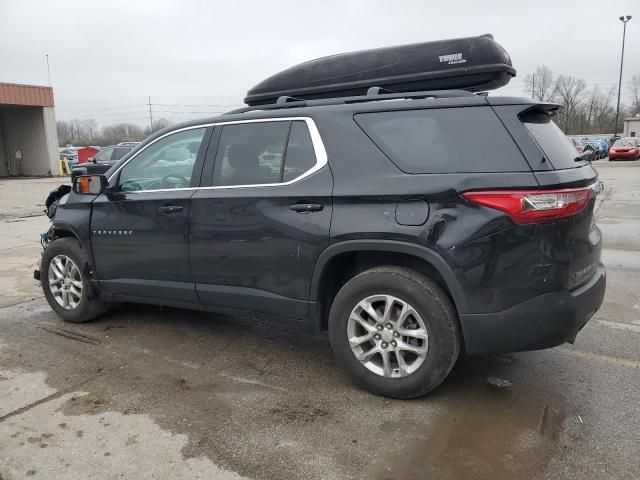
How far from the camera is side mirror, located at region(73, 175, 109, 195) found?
4.53 m

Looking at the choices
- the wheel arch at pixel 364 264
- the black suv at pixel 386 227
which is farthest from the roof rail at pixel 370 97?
the wheel arch at pixel 364 264

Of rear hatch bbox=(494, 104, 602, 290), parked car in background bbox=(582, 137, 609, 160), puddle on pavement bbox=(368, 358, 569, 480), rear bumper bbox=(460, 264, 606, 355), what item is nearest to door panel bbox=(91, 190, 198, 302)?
puddle on pavement bbox=(368, 358, 569, 480)

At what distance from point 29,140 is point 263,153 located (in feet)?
105

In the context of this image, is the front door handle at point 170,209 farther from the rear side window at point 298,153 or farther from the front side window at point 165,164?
the rear side window at point 298,153

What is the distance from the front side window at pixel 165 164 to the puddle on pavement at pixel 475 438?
2.42 metres

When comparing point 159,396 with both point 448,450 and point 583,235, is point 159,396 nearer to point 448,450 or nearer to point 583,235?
point 448,450

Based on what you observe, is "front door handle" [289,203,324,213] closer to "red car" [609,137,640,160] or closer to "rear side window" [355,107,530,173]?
"rear side window" [355,107,530,173]

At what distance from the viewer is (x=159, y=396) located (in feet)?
11.5

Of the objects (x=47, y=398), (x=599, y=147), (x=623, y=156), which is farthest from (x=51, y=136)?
(x=599, y=147)

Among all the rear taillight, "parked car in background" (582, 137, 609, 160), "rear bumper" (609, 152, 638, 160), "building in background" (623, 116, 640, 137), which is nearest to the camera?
the rear taillight

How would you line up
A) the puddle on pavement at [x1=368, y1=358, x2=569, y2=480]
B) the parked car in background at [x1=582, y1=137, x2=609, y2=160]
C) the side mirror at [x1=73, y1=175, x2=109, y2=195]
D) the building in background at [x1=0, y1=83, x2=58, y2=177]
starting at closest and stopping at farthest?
1. the puddle on pavement at [x1=368, y1=358, x2=569, y2=480]
2. the side mirror at [x1=73, y1=175, x2=109, y2=195]
3. the building in background at [x1=0, y1=83, x2=58, y2=177]
4. the parked car in background at [x1=582, y1=137, x2=609, y2=160]

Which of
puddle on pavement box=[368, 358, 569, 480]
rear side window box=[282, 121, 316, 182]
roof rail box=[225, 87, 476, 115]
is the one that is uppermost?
roof rail box=[225, 87, 476, 115]

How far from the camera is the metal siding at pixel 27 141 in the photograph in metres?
30.1

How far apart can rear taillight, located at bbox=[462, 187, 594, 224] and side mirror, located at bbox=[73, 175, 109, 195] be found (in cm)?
314
